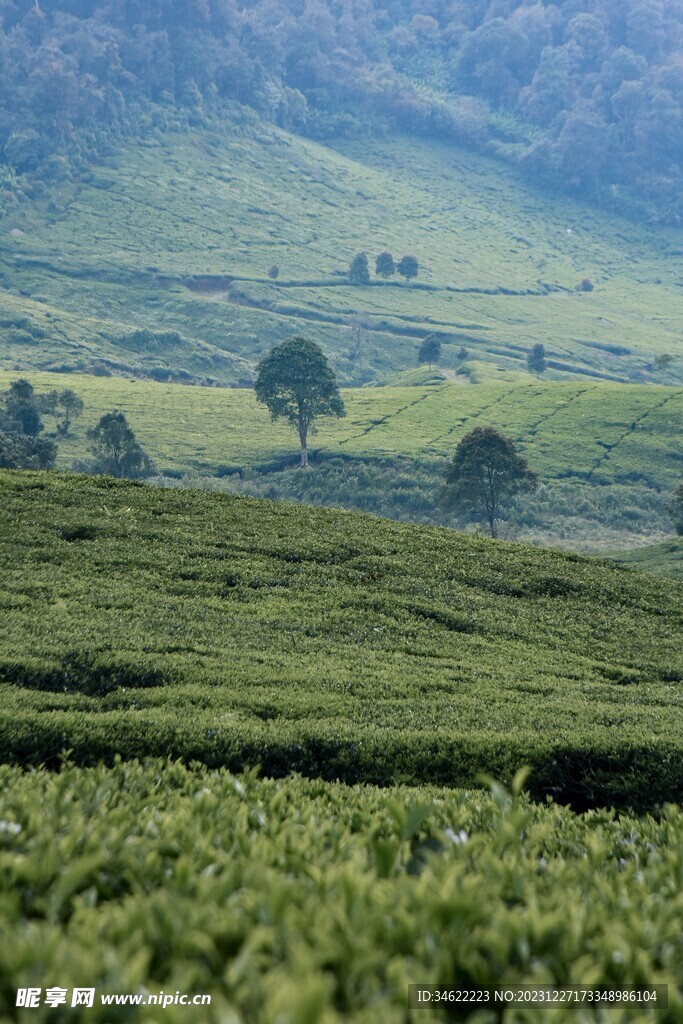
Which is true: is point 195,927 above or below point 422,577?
above

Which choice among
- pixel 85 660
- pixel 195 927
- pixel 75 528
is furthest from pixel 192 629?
pixel 195 927

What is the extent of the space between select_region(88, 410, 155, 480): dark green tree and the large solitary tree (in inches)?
705

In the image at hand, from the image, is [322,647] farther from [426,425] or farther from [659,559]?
[426,425]

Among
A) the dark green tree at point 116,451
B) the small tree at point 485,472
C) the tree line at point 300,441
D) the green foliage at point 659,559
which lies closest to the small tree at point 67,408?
the tree line at point 300,441

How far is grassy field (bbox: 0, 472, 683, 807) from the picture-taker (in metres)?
13.7

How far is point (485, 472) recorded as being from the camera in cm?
8369

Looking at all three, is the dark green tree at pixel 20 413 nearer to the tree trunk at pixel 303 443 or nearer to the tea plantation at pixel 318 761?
the tree trunk at pixel 303 443

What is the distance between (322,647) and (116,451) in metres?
78.8

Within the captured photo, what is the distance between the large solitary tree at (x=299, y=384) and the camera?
110250 millimetres

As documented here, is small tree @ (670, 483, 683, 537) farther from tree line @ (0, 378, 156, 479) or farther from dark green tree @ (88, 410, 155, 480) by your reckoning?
dark green tree @ (88, 410, 155, 480)

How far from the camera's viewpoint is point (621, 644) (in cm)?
2273

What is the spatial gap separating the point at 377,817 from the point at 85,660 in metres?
10.3

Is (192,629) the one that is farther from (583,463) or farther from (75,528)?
(583,463)

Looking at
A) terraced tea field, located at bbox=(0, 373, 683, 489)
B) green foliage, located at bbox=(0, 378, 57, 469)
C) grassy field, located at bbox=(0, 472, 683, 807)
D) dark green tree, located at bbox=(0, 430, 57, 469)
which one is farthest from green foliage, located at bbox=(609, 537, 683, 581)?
green foliage, located at bbox=(0, 378, 57, 469)
